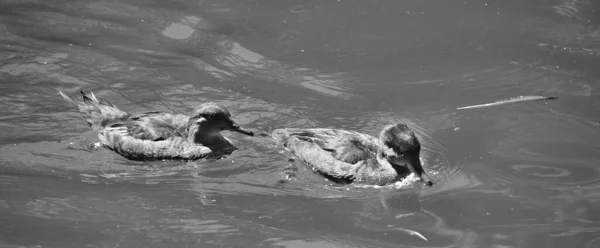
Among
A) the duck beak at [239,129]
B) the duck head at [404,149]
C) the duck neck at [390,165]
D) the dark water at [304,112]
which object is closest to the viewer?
the dark water at [304,112]

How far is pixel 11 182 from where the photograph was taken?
1027 centimetres

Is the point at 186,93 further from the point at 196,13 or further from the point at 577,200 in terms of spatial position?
the point at 577,200

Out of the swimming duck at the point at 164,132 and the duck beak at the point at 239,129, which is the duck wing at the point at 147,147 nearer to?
the swimming duck at the point at 164,132

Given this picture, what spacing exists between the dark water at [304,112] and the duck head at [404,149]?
0.34 meters

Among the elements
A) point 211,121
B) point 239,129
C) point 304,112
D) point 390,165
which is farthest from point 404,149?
point 211,121

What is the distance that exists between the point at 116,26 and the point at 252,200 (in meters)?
5.98

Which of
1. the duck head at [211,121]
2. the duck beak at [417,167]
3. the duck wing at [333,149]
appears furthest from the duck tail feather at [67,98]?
the duck beak at [417,167]

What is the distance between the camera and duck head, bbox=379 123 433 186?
10.9 metres

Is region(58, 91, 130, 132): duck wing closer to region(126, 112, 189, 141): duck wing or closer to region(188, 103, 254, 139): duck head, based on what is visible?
region(126, 112, 189, 141): duck wing

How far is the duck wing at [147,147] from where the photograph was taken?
39.2ft

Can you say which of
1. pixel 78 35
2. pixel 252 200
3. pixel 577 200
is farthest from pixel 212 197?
pixel 78 35

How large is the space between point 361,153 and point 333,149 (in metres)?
0.38

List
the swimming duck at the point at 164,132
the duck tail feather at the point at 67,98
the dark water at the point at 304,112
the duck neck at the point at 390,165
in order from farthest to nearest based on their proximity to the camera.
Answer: the duck tail feather at the point at 67,98, the swimming duck at the point at 164,132, the duck neck at the point at 390,165, the dark water at the point at 304,112

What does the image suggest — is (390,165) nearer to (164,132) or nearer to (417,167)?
(417,167)
